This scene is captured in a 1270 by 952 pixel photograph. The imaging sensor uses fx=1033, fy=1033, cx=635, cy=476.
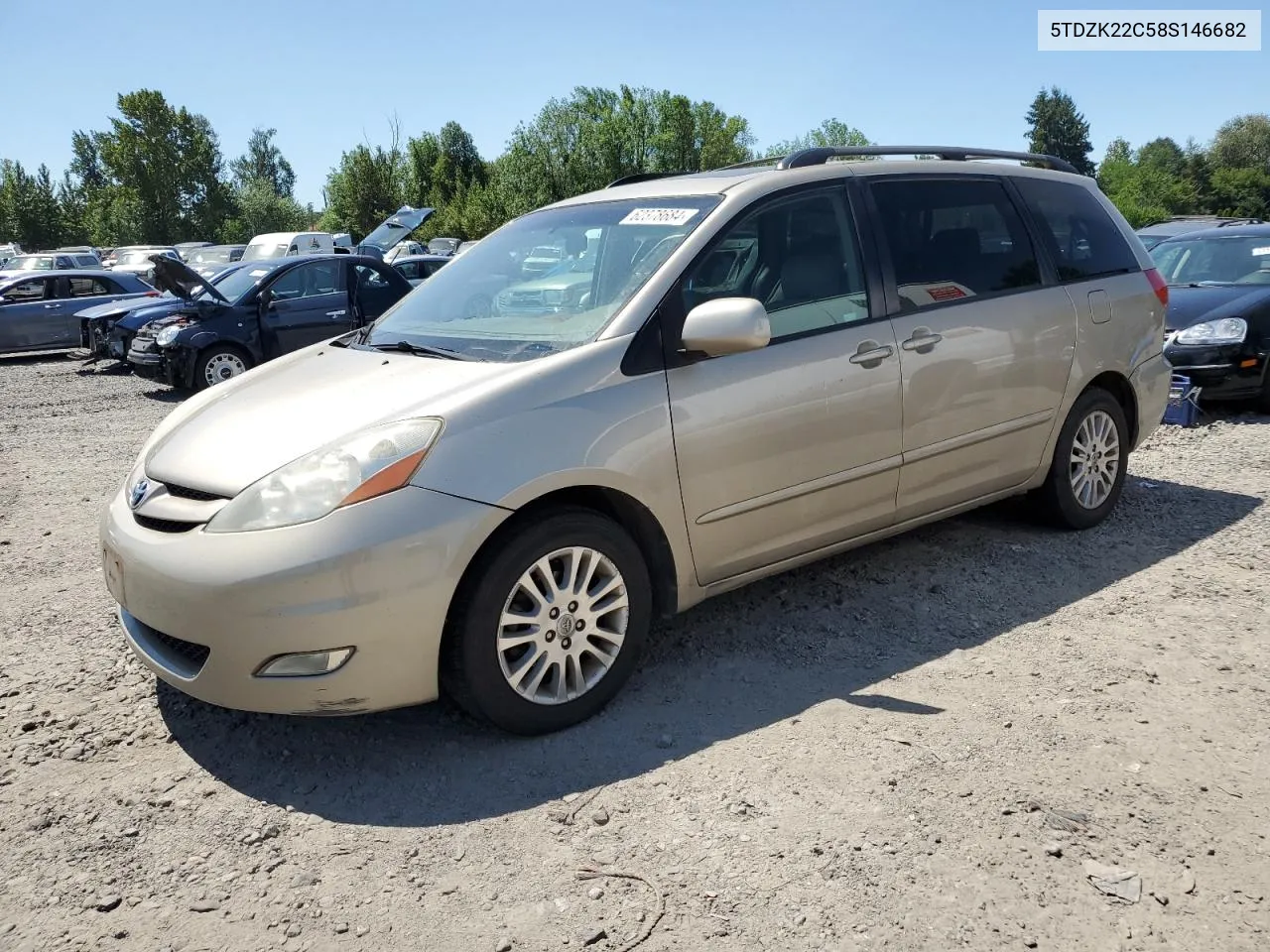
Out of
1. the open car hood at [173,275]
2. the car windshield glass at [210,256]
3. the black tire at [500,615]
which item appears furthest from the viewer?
the car windshield glass at [210,256]

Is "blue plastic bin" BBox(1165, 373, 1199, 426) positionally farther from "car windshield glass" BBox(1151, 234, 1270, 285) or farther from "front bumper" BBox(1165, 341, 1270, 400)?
"car windshield glass" BBox(1151, 234, 1270, 285)

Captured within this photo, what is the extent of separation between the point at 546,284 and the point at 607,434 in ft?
2.99

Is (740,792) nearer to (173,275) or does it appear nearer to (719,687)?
(719,687)

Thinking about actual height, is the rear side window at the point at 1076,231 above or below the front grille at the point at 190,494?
above

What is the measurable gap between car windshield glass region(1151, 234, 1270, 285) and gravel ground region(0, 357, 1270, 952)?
5554 mm

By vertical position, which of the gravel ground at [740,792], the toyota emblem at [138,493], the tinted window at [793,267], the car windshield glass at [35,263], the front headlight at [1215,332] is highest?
the car windshield glass at [35,263]

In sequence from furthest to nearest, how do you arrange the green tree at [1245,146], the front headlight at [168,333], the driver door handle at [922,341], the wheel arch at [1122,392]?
the green tree at [1245,146] → the front headlight at [168,333] → the wheel arch at [1122,392] → the driver door handle at [922,341]

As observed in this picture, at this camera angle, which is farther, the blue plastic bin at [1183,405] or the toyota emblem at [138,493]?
the blue plastic bin at [1183,405]

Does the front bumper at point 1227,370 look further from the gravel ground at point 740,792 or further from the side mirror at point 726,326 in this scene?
the side mirror at point 726,326

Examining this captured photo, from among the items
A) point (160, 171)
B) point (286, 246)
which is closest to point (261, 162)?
point (160, 171)

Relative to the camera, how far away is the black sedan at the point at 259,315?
470 inches

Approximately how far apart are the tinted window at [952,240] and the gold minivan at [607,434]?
14 millimetres

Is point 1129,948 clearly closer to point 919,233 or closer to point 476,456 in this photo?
point 476,456

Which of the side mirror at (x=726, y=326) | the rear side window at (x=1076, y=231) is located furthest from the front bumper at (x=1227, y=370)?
the side mirror at (x=726, y=326)
